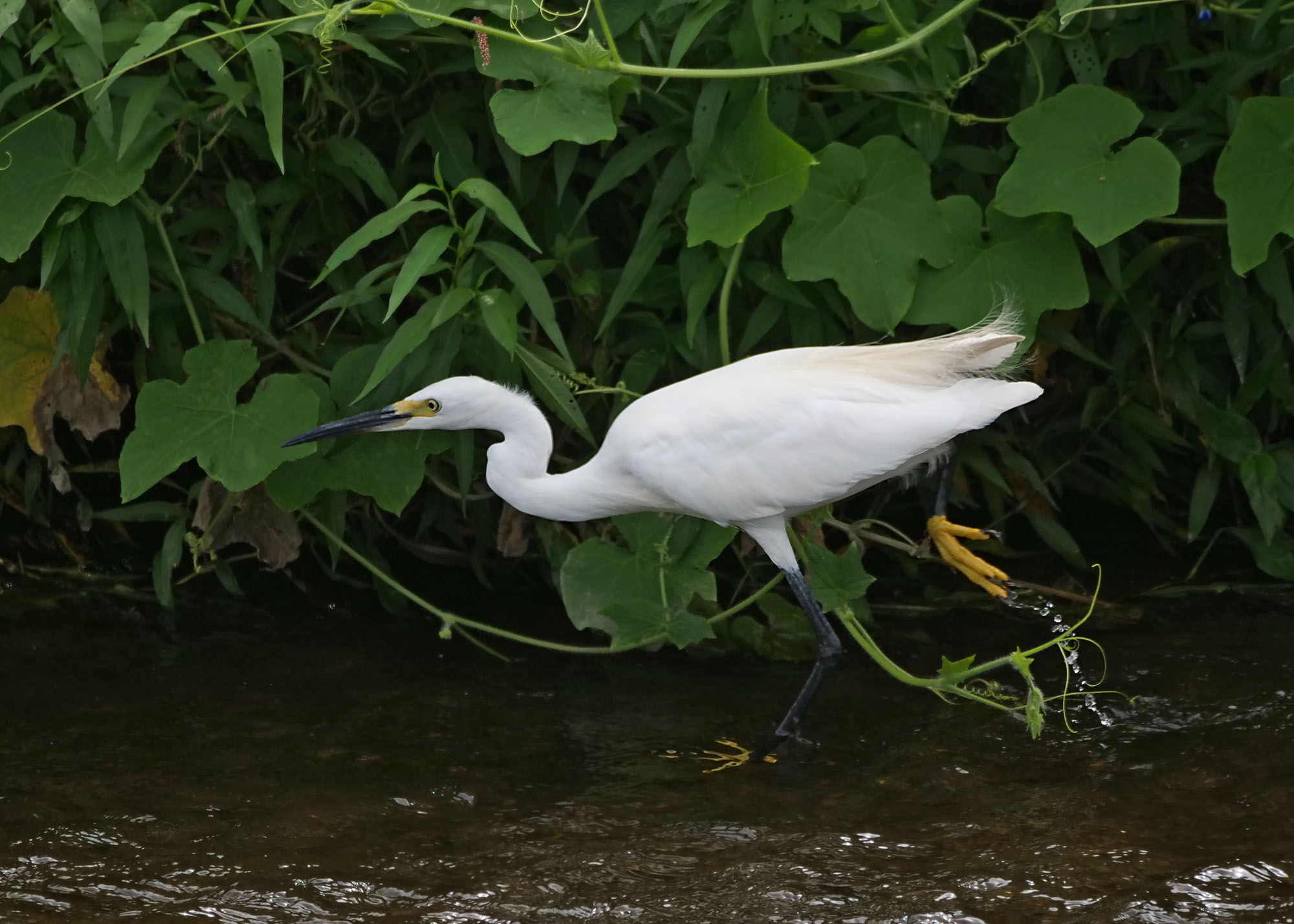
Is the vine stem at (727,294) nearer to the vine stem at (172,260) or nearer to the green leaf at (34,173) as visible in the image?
the vine stem at (172,260)

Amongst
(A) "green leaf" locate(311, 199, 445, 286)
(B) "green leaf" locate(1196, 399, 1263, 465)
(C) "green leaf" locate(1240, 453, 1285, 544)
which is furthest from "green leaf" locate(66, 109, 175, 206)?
(C) "green leaf" locate(1240, 453, 1285, 544)

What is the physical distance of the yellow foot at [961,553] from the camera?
3160mm

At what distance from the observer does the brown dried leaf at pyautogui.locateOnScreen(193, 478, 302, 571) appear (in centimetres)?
340

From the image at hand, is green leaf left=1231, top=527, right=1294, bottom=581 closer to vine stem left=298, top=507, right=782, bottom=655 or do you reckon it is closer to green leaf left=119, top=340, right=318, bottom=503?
vine stem left=298, top=507, right=782, bottom=655

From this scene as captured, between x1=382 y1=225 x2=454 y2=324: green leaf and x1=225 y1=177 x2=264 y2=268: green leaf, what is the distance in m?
0.45

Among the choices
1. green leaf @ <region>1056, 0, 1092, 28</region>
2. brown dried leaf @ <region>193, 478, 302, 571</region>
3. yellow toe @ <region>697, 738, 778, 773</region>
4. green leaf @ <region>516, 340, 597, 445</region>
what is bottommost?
yellow toe @ <region>697, 738, 778, 773</region>

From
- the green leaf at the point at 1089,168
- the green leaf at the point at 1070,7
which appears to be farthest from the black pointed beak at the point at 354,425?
the green leaf at the point at 1070,7

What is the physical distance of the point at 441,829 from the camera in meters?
2.81

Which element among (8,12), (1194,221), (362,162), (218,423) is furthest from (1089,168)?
(8,12)

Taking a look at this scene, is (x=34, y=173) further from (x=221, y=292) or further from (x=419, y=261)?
(x=419, y=261)

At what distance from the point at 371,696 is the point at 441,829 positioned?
0.67 meters

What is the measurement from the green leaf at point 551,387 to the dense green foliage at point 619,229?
1 cm

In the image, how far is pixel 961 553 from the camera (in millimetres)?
3189

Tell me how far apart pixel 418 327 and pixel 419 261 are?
16 cm
